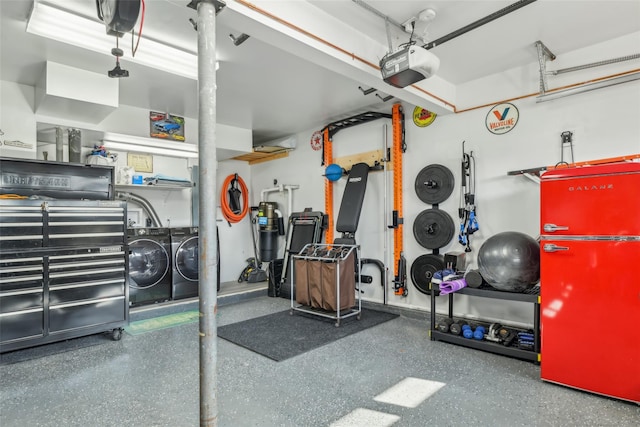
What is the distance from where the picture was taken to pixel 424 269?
4.32 m

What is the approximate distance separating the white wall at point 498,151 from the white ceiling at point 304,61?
450 mm

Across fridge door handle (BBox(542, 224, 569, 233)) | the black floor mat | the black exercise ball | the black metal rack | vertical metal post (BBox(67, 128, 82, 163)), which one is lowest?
the black floor mat

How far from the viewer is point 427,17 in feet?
9.13

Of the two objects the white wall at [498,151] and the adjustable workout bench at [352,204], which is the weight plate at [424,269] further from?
the adjustable workout bench at [352,204]

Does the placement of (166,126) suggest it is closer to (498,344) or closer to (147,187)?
(147,187)

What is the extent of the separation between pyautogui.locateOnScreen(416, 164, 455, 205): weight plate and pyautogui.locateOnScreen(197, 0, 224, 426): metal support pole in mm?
3389

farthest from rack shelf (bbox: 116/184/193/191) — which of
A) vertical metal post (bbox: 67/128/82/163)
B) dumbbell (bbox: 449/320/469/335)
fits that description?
dumbbell (bbox: 449/320/469/335)

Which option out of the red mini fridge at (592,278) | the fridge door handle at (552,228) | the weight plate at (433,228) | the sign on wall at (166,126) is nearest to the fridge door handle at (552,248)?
the red mini fridge at (592,278)

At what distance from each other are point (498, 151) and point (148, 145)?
455 centimetres

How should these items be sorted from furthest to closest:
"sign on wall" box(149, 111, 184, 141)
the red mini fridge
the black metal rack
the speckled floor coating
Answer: "sign on wall" box(149, 111, 184, 141) → the black metal rack → the red mini fridge → the speckled floor coating

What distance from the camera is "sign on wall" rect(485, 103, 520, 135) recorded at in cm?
381

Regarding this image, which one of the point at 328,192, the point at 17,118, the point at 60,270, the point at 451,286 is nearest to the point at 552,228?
the point at 451,286

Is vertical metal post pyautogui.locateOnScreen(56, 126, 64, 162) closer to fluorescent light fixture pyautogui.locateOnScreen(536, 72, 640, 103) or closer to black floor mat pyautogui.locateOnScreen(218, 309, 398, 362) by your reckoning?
black floor mat pyautogui.locateOnScreen(218, 309, 398, 362)

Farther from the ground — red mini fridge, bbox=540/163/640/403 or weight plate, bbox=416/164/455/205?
weight plate, bbox=416/164/455/205
